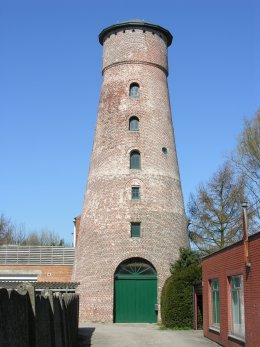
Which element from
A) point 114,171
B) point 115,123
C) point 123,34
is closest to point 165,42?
point 123,34

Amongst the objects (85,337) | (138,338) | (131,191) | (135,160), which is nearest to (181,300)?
(138,338)

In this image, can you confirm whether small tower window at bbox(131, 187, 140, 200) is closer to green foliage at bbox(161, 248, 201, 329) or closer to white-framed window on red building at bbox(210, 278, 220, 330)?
green foliage at bbox(161, 248, 201, 329)

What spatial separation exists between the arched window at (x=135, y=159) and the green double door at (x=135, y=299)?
263 inches

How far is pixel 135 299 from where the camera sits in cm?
2967

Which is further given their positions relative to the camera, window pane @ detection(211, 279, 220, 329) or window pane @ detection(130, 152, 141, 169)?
window pane @ detection(130, 152, 141, 169)

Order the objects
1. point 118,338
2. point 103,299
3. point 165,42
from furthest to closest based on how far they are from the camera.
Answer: point 165,42 < point 103,299 < point 118,338

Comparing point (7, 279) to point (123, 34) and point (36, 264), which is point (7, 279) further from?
point (123, 34)

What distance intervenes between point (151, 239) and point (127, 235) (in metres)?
1.45

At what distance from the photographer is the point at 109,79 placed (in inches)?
1305

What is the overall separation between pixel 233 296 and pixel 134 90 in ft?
60.0

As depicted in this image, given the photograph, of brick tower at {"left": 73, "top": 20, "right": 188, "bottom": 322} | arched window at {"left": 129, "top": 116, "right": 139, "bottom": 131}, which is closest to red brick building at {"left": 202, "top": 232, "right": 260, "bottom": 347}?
brick tower at {"left": 73, "top": 20, "right": 188, "bottom": 322}

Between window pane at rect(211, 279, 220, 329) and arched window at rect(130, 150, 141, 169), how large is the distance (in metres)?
11.8

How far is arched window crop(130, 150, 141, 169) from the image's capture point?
31328 mm

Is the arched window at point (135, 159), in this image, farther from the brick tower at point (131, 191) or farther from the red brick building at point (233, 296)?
the red brick building at point (233, 296)
